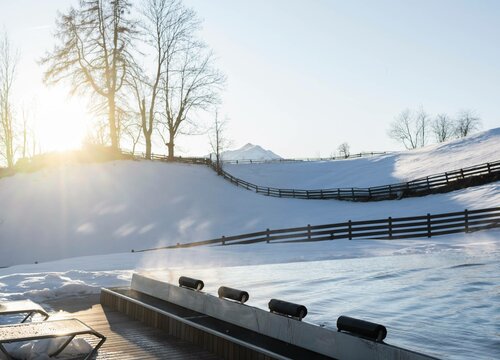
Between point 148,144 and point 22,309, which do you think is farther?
point 148,144

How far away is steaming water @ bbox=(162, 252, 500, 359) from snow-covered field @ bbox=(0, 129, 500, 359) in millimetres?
23

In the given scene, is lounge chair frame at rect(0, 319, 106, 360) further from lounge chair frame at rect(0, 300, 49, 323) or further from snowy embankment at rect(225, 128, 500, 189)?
snowy embankment at rect(225, 128, 500, 189)

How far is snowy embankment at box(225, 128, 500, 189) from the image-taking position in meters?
47.7

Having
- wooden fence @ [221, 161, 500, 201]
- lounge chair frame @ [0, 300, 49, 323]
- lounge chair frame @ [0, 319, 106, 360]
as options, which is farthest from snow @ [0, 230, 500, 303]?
wooden fence @ [221, 161, 500, 201]

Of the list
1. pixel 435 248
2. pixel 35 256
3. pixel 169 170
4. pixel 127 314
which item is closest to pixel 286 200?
pixel 169 170

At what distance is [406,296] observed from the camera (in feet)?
24.3

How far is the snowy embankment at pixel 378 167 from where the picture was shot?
47656 mm

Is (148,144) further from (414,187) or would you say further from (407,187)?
(414,187)

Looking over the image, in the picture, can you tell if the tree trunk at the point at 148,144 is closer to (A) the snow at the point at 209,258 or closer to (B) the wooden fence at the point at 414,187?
(B) the wooden fence at the point at 414,187

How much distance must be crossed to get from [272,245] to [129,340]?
14886mm

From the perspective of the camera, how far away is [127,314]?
8047mm

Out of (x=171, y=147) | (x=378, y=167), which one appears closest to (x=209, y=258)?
(x=171, y=147)

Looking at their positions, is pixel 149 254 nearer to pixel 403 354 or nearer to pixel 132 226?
pixel 132 226

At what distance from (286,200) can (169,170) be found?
9.78m
